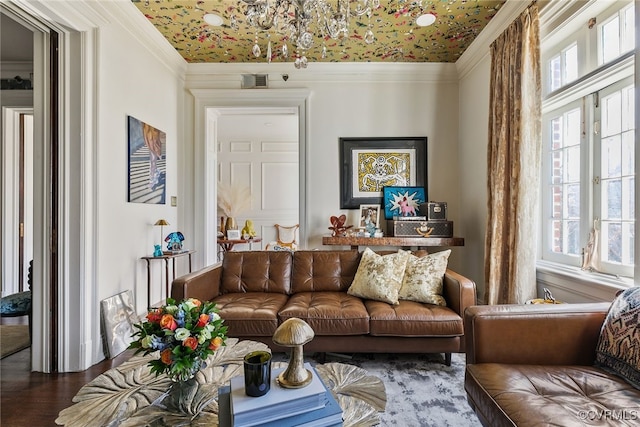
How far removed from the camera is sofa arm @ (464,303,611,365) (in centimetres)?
147

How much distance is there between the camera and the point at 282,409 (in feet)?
3.14

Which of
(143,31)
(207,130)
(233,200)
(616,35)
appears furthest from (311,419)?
(233,200)

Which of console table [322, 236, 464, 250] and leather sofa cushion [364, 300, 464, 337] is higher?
console table [322, 236, 464, 250]

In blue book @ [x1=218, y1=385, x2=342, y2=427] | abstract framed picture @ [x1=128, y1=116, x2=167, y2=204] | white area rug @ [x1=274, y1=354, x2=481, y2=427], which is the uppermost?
abstract framed picture @ [x1=128, y1=116, x2=167, y2=204]

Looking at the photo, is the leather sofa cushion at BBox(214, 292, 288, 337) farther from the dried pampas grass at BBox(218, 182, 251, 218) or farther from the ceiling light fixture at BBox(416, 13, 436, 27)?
the dried pampas grass at BBox(218, 182, 251, 218)

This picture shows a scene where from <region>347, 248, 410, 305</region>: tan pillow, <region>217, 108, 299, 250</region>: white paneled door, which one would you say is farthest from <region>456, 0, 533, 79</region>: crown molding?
<region>217, 108, 299, 250</region>: white paneled door

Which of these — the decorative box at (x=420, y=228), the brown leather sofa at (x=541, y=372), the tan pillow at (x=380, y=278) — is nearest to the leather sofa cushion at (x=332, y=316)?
the tan pillow at (x=380, y=278)

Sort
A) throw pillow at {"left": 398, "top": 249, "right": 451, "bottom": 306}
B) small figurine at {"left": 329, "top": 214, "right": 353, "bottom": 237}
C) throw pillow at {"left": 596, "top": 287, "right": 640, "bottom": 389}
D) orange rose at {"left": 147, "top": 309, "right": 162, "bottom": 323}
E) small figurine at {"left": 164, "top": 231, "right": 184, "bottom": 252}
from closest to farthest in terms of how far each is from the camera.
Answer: orange rose at {"left": 147, "top": 309, "right": 162, "bottom": 323} < throw pillow at {"left": 596, "top": 287, "right": 640, "bottom": 389} < throw pillow at {"left": 398, "top": 249, "right": 451, "bottom": 306} < small figurine at {"left": 164, "top": 231, "right": 184, "bottom": 252} < small figurine at {"left": 329, "top": 214, "right": 353, "bottom": 237}

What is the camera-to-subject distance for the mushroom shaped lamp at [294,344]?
40.4 inches

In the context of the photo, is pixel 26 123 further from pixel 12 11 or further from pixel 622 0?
pixel 622 0

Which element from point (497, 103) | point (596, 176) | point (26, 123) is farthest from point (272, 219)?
point (596, 176)

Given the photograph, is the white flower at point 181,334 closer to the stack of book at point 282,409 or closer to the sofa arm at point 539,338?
the stack of book at point 282,409

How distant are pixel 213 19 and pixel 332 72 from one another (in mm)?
1427

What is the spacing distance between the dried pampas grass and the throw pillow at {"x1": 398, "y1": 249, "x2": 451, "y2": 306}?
4.22 meters
